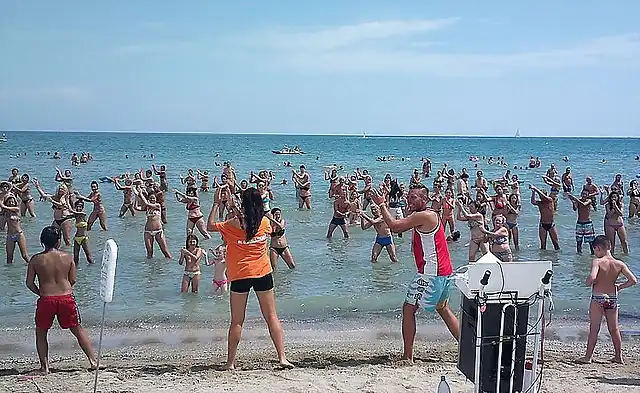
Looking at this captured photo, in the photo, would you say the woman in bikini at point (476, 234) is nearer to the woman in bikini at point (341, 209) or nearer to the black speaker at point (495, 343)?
the woman in bikini at point (341, 209)

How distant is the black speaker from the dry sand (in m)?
1.24

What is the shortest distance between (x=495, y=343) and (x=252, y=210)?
2.46m

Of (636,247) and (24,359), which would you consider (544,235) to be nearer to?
(636,247)

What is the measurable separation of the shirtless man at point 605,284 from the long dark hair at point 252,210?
3215 mm

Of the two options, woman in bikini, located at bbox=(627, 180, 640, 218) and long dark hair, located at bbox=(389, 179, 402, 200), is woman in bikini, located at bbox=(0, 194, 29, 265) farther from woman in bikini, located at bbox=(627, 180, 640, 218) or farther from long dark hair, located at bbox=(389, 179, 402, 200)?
Result: woman in bikini, located at bbox=(627, 180, 640, 218)

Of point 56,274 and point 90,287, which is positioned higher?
point 56,274

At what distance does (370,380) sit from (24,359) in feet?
12.4

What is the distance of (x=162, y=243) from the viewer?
1262 cm

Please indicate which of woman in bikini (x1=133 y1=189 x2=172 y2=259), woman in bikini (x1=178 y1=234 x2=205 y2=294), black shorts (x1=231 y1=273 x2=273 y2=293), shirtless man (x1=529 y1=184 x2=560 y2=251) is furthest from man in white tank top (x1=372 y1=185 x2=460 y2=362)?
shirtless man (x1=529 y1=184 x2=560 y2=251)

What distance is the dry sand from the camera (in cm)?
594

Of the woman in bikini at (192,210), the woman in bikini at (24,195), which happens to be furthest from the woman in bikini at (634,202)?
the woman in bikini at (24,195)

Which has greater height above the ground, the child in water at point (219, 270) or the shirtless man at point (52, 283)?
the shirtless man at point (52, 283)

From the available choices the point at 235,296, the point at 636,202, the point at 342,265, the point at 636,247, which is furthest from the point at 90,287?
the point at 636,202

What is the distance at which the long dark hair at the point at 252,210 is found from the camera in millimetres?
5988
